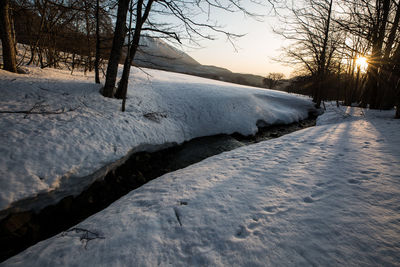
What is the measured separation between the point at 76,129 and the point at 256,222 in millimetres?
4877

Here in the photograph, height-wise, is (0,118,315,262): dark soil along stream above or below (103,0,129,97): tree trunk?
below

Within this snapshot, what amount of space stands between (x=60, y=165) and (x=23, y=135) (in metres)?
1.16

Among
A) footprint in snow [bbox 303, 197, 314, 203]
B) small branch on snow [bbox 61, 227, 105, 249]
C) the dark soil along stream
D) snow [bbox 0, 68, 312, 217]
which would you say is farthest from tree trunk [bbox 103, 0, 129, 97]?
footprint in snow [bbox 303, 197, 314, 203]

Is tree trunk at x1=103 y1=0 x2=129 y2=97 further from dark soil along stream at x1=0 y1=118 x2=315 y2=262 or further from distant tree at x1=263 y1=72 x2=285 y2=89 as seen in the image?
distant tree at x1=263 y1=72 x2=285 y2=89

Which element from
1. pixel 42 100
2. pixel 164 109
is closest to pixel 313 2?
pixel 164 109

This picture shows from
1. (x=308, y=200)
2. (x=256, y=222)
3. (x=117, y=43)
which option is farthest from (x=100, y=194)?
(x=117, y=43)

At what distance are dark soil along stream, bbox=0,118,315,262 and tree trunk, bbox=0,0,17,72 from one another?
6477 millimetres

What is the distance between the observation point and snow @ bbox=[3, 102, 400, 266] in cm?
178

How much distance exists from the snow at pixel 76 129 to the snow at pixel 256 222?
1171mm

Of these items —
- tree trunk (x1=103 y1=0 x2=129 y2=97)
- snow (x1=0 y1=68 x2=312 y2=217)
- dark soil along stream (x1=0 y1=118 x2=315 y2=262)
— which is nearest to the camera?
dark soil along stream (x1=0 y1=118 x2=315 y2=262)

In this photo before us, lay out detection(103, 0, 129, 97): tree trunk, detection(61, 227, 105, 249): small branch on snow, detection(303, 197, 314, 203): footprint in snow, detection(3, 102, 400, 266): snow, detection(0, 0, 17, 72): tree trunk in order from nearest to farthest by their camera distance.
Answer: detection(3, 102, 400, 266): snow
detection(61, 227, 105, 249): small branch on snow
detection(303, 197, 314, 203): footprint in snow
detection(0, 0, 17, 72): tree trunk
detection(103, 0, 129, 97): tree trunk

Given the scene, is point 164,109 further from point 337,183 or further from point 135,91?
point 337,183

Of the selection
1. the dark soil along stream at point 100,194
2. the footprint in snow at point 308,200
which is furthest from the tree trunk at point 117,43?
the footprint in snow at point 308,200

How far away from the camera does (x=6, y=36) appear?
5.86m
